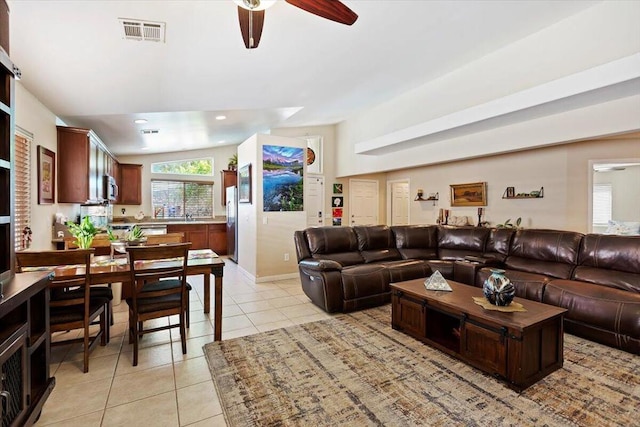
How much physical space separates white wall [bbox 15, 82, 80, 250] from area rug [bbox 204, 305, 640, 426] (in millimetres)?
2498

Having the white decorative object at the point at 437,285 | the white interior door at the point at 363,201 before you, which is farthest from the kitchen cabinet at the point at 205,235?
the white decorative object at the point at 437,285

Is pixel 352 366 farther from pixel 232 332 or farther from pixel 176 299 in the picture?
pixel 176 299

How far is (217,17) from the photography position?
93.6 inches

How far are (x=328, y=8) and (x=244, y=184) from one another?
14.1 feet

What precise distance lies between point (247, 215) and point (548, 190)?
5315 millimetres

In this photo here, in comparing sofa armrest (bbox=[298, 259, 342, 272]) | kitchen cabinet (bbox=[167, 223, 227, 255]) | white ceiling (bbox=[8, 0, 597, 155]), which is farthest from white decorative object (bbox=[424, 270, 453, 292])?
kitchen cabinet (bbox=[167, 223, 227, 255])

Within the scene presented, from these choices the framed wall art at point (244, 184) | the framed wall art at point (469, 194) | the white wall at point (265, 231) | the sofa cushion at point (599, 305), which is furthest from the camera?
the framed wall art at point (469, 194)

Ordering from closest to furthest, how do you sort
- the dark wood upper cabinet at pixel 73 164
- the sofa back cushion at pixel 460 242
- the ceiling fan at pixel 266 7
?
the ceiling fan at pixel 266 7 < the dark wood upper cabinet at pixel 73 164 < the sofa back cushion at pixel 460 242

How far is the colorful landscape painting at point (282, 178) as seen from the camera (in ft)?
17.7

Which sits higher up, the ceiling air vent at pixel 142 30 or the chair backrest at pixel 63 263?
the ceiling air vent at pixel 142 30

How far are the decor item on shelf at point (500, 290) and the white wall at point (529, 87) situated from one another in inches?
89.0

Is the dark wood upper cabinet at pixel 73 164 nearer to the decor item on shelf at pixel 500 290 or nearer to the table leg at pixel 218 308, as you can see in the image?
the table leg at pixel 218 308

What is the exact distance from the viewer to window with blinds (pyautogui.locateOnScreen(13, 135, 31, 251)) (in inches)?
115

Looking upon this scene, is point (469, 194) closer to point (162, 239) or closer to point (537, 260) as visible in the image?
point (537, 260)
